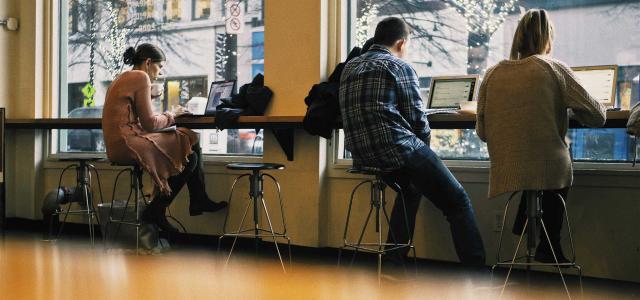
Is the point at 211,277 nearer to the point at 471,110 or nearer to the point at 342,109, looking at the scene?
the point at 342,109

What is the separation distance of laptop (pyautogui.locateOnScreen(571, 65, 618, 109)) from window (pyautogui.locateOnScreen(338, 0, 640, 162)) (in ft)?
0.42

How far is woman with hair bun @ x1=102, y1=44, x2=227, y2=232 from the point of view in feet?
15.8

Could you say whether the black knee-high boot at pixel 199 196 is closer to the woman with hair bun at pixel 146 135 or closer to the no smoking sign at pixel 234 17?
the woman with hair bun at pixel 146 135

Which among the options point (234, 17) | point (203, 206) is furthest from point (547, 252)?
point (234, 17)

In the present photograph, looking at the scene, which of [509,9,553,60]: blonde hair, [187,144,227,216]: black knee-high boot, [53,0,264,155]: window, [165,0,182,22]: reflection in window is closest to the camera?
[509,9,553,60]: blonde hair

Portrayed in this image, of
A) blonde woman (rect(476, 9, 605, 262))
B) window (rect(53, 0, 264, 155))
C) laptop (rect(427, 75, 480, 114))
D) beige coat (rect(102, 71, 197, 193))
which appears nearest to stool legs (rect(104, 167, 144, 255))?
beige coat (rect(102, 71, 197, 193))

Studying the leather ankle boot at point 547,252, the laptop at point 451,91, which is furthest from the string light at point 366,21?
the leather ankle boot at point 547,252

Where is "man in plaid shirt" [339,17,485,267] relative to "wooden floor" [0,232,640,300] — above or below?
above

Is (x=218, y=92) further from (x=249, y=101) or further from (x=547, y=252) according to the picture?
(x=547, y=252)

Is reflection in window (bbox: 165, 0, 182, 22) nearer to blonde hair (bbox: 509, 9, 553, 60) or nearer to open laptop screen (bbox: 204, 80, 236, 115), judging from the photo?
open laptop screen (bbox: 204, 80, 236, 115)

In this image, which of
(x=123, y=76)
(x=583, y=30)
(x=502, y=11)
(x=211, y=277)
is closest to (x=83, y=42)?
(x=123, y=76)

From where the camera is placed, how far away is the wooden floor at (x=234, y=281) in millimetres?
3742

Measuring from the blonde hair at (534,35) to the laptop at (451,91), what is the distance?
0.79 metres

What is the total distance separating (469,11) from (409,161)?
1.30 m
